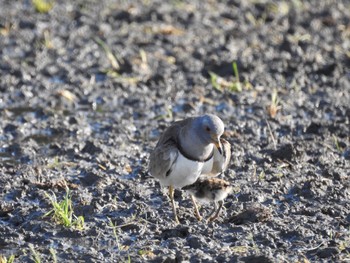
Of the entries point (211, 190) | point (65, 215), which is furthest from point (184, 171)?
point (65, 215)

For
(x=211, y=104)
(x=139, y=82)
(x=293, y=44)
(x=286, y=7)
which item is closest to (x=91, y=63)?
(x=139, y=82)

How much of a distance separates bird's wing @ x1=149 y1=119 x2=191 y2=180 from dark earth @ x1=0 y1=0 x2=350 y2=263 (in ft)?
1.43

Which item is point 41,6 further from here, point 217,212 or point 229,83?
point 217,212

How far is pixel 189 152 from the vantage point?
7.84 metres

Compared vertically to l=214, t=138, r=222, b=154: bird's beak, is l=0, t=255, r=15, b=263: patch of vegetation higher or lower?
lower

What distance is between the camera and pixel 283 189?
28.4ft

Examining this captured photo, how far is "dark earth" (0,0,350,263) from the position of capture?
7.64 m

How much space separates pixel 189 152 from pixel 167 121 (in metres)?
2.65

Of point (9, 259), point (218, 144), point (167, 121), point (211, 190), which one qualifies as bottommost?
point (167, 121)

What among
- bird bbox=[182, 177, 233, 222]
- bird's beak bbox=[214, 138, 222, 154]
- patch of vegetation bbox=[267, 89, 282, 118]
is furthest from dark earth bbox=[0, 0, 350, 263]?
bird's beak bbox=[214, 138, 222, 154]

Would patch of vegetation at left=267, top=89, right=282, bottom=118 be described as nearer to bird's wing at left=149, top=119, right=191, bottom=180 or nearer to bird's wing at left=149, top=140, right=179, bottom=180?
bird's wing at left=149, top=119, right=191, bottom=180

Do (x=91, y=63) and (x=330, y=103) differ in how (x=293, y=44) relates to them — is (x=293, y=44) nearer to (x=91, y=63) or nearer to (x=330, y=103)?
(x=330, y=103)

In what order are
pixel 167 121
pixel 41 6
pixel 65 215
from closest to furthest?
pixel 65 215, pixel 167 121, pixel 41 6

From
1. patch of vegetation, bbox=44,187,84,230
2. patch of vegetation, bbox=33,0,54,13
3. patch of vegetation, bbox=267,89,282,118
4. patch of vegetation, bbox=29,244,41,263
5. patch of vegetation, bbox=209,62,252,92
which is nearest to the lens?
patch of vegetation, bbox=29,244,41,263
